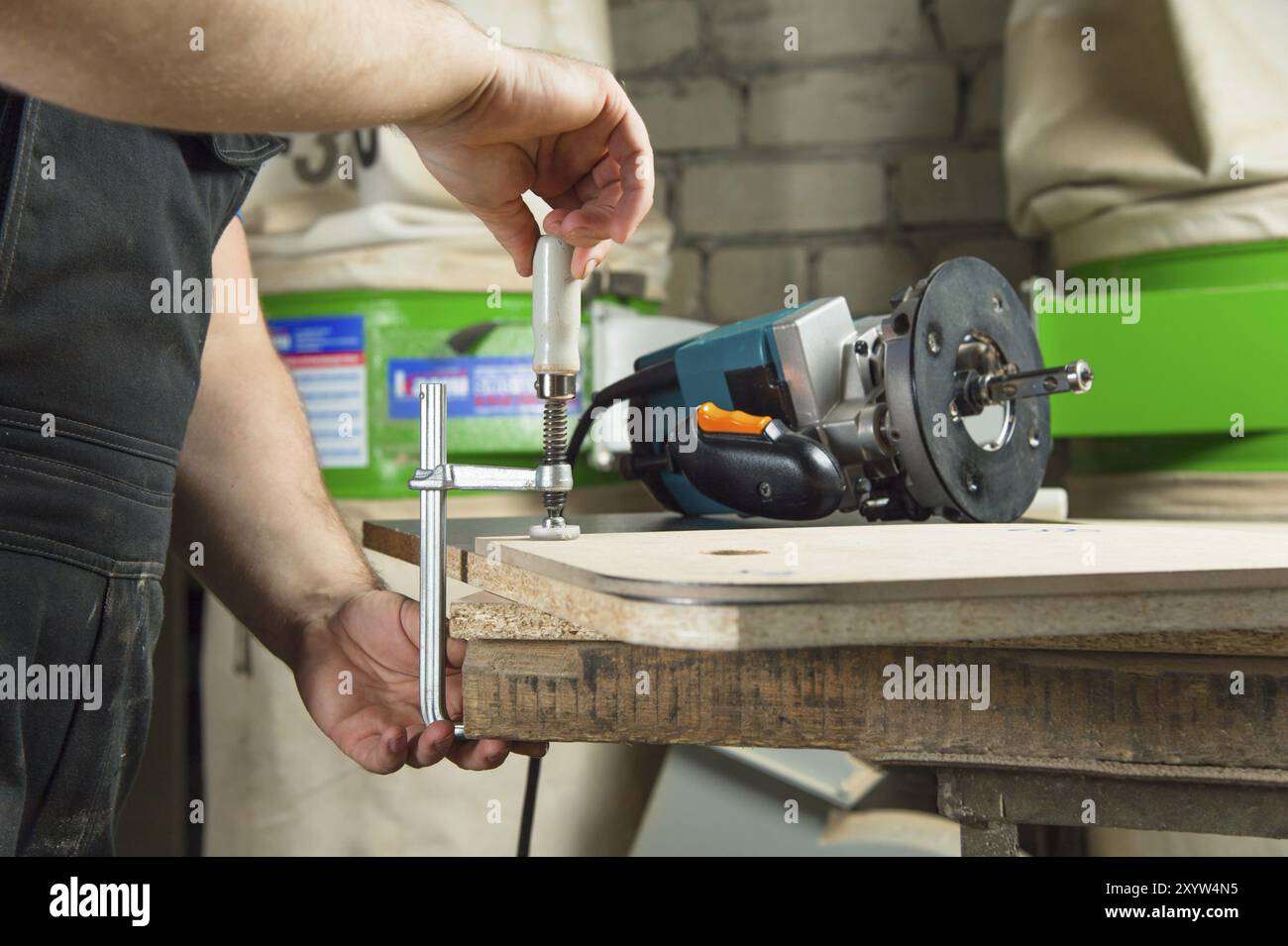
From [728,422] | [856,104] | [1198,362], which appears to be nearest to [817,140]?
[856,104]

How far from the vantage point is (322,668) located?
2.99 ft

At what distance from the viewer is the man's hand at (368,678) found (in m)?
0.86

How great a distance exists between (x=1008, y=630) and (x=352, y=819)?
3.73 ft

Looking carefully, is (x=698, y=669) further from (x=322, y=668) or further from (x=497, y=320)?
(x=497, y=320)

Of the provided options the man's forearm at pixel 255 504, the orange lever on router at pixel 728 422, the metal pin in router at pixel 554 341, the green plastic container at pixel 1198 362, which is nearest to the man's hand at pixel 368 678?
the man's forearm at pixel 255 504

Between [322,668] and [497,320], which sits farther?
[497,320]

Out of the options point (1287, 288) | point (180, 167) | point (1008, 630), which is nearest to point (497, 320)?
point (180, 167)

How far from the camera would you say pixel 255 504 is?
1.00 m

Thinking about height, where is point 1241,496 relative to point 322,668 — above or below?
above

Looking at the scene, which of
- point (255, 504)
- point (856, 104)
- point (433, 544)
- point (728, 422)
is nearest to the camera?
point (433, 544)

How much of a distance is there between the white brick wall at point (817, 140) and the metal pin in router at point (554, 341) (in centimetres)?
120

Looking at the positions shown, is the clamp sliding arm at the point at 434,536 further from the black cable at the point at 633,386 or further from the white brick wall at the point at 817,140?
the white brick wall at the point at 817,140

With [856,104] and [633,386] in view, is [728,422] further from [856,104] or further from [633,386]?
[856,104]

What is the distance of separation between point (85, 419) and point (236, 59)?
399mm
